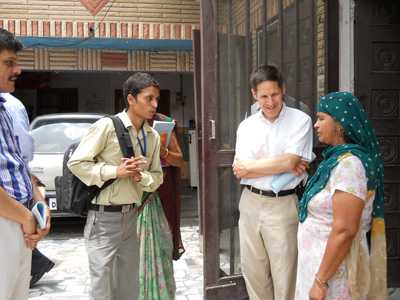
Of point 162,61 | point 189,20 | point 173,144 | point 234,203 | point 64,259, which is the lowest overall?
point 64,259

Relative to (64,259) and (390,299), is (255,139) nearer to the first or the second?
(390,299)

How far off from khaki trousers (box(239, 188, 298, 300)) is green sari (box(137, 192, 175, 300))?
722 millimetres

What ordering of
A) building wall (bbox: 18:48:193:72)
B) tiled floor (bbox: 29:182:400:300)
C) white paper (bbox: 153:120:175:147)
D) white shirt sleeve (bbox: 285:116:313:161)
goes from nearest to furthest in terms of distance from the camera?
white shirt sleeve (bbox: 285:116:313:161)
white paper (bbox: 153:120:175:147)
tiled floor (bbox: 29:182:400:300)
building wall (bbox: 18:48:193:72)

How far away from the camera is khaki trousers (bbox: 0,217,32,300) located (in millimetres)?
2090

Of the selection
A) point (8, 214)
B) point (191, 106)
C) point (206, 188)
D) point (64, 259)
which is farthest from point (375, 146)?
point (191, 106)

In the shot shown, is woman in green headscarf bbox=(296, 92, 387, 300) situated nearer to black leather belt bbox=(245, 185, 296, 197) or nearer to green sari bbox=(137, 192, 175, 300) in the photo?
black leather belt bbox=(245, 185, 296, 197)

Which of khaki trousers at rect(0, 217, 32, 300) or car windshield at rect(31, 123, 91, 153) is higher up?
car windshield at rect(31, 123, 91, 153)

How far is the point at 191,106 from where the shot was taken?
514 inches

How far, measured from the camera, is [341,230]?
2.33 meters

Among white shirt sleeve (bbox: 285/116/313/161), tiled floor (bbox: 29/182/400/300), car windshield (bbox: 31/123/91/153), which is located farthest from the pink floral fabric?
car windshield (bbox: 31/123/91/153)

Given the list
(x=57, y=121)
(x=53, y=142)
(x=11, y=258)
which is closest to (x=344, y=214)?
(x=11, y=258)

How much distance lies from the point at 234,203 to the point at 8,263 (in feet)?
6.60

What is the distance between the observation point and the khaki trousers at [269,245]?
307 cm

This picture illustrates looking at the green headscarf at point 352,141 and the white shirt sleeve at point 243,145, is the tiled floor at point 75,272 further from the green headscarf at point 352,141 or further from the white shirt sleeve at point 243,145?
the green headscarf at point 352,141
